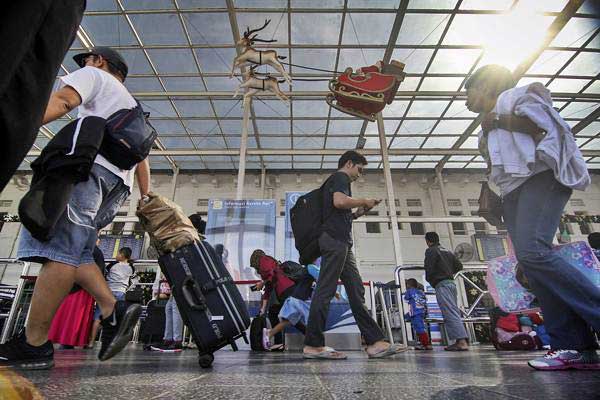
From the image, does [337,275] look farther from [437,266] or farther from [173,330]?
[173,330]

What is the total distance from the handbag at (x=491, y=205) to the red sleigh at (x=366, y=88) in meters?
4.71

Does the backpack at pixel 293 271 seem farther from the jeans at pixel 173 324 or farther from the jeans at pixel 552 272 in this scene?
the jeans at pixel 552 272

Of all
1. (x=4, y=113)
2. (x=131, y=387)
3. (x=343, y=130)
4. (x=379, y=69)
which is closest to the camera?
(x=4, y=113)

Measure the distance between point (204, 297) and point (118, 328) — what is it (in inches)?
18.6

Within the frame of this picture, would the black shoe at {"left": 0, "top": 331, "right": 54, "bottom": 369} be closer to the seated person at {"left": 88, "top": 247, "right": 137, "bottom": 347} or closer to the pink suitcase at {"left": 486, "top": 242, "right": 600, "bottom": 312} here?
the seated person at {"left": 88, "top": 247, "right": 137, "bottom": 347}

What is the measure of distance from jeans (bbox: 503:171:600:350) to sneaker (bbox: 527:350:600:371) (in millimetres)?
29

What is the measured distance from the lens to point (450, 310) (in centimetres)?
395

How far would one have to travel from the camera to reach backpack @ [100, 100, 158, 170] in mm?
1558

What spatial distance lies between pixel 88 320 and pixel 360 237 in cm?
1173

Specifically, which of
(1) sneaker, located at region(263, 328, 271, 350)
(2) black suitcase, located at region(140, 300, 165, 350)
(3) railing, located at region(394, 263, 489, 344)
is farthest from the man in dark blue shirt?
(2) black suitcase, located at region(140, 300, 165, 350)

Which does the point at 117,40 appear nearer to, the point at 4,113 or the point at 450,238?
the point at 4,113

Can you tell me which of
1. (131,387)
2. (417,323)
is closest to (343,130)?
(417,323)

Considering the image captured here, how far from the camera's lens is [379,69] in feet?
22.4

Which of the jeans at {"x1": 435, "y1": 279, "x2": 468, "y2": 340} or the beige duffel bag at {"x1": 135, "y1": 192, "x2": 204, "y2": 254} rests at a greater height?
the beige duffel bag at {"x1": 135, "y1": 192, "x2": 204, "y2": 254}
